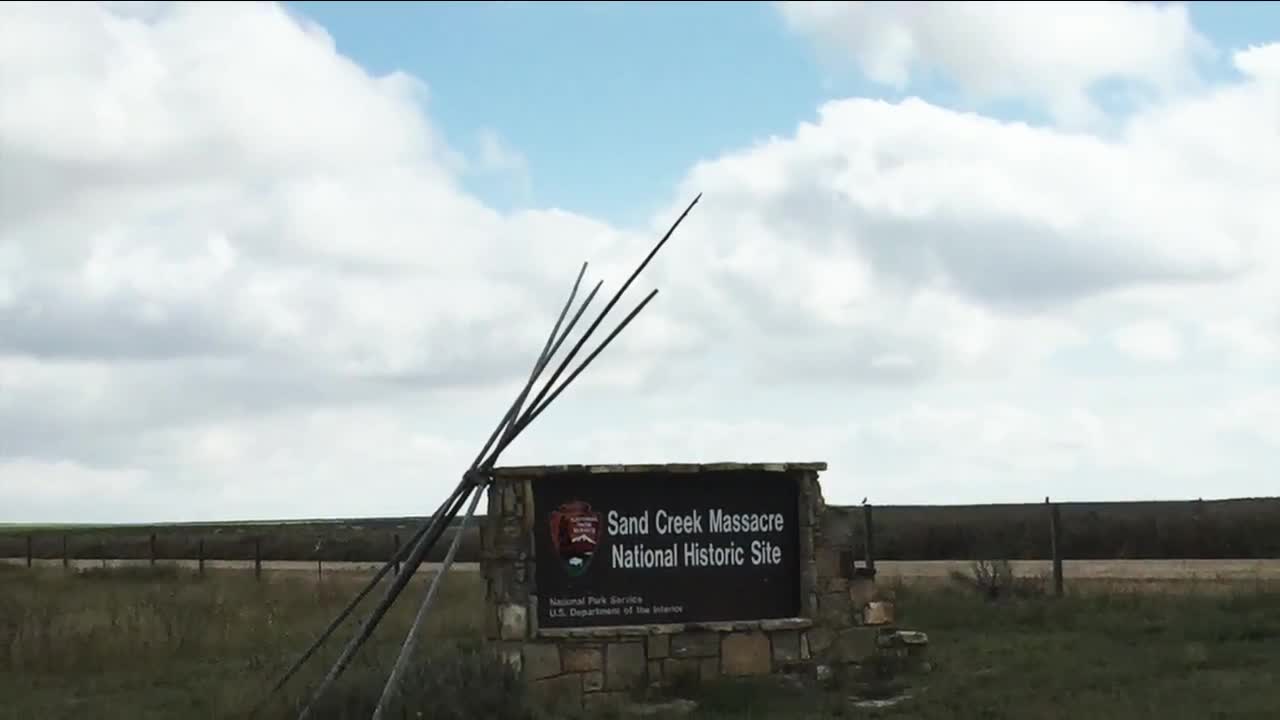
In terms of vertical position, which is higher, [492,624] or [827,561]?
[827,561]

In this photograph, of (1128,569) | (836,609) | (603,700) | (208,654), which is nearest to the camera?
(603,700)

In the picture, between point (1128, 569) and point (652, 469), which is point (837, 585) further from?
point (1128, 569)

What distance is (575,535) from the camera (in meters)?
12.2

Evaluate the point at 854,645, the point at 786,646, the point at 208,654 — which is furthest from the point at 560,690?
the point at 208,654

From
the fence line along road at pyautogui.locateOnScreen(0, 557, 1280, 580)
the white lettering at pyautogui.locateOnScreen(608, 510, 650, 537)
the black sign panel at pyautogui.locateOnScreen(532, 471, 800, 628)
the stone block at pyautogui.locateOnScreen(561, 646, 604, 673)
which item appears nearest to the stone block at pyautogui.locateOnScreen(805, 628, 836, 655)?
the black sign panel at pyautogui.locateOnScreen(532, 471, 800, 628)

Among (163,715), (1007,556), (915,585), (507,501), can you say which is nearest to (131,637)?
(163,715)

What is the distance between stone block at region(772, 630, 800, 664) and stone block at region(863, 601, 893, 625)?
712mm

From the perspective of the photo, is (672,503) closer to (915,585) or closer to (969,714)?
(969,714)

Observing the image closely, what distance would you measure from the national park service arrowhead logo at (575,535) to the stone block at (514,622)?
514mm

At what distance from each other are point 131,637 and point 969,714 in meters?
9.03

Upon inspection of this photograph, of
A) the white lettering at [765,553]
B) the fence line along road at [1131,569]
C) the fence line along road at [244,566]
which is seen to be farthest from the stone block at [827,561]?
the fence line along road at [244,566]

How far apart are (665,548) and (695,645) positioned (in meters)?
0.81

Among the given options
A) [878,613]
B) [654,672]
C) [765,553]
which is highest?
[765,553]

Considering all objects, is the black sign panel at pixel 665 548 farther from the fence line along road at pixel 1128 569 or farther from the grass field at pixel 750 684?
the fence line along road at pixel 1128 569
